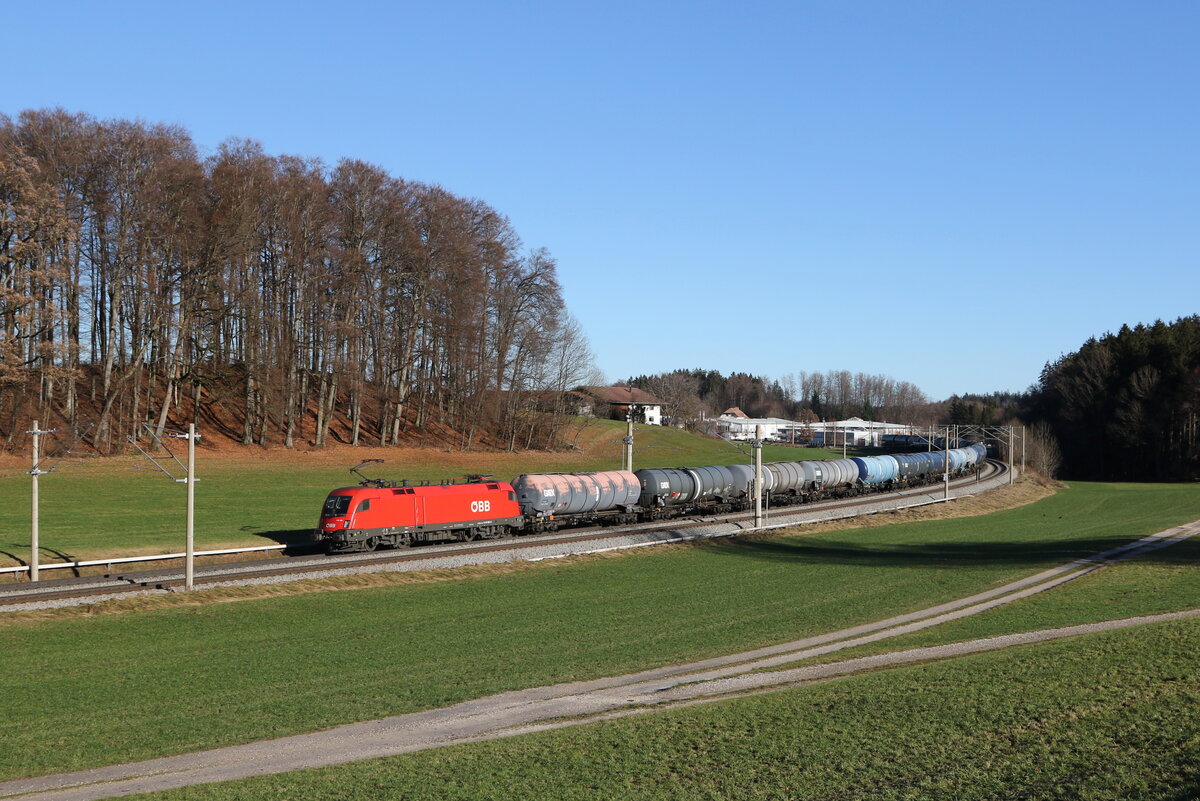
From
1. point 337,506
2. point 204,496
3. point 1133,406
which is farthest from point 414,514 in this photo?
point 1133,406

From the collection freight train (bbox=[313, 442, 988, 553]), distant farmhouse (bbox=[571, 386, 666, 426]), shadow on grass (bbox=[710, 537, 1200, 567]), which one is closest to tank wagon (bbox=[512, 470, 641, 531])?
freight train (bbox=[313, 442, 988, 553])

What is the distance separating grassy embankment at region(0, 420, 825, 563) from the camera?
42562 millimetres

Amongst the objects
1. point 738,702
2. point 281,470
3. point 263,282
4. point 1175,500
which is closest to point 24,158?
point 263,282

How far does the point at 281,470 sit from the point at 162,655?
43.0 metres

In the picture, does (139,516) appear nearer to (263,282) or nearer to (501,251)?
(263,282)

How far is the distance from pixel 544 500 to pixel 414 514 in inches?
340

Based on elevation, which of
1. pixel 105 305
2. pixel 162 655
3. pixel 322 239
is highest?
pixel 322 239

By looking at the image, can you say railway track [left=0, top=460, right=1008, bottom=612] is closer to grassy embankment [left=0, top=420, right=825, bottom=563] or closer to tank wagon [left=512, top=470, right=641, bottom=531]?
tank wagon [left=512, top=470, right=641, bottom=531]

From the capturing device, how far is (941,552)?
4953 cm

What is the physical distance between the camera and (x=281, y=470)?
67.4 metres

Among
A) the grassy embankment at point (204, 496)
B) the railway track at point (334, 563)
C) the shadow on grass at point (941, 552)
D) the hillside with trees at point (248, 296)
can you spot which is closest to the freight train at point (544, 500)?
the railway track at point (334, 563)

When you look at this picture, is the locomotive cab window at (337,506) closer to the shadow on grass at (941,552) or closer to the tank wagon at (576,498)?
the tank wagon at (576,498)

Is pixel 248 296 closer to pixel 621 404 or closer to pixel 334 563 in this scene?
pixel 334 563

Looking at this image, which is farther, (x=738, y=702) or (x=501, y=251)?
(x=501, y=251)
